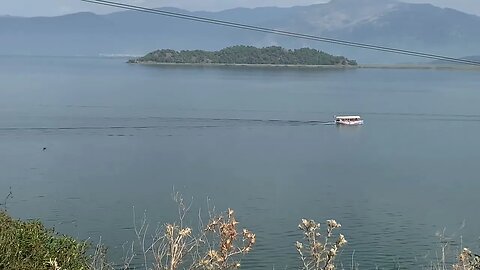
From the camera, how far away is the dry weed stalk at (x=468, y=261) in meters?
1.83

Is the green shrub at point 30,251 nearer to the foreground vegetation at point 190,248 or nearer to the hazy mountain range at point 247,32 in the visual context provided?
Result: the foreground vegetation at point 190,248

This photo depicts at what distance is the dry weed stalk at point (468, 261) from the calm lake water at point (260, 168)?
10.4 feet

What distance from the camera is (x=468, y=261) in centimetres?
190

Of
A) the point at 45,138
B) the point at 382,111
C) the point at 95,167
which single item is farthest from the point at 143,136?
the point at 382,111

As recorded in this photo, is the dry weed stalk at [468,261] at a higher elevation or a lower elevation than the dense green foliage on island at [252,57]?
higher

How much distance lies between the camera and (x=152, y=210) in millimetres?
9242

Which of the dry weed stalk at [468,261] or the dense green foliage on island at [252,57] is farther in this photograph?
the dense green foliage on island at [252,57]

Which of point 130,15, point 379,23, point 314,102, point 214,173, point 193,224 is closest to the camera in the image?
point 193,224

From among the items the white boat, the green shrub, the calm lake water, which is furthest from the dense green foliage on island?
the green shrub

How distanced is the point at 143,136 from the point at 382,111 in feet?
30.5

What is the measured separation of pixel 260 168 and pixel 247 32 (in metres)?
129

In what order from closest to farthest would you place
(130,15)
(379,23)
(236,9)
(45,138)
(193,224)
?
(193,224) → (45,138) → (379,23) → (130,15) → (236,9)

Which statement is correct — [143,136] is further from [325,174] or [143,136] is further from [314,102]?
[314,102]

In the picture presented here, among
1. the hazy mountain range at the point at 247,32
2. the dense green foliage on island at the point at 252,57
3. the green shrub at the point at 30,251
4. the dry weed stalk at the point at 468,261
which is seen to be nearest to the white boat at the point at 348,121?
the green shrub at the point at 30,251
